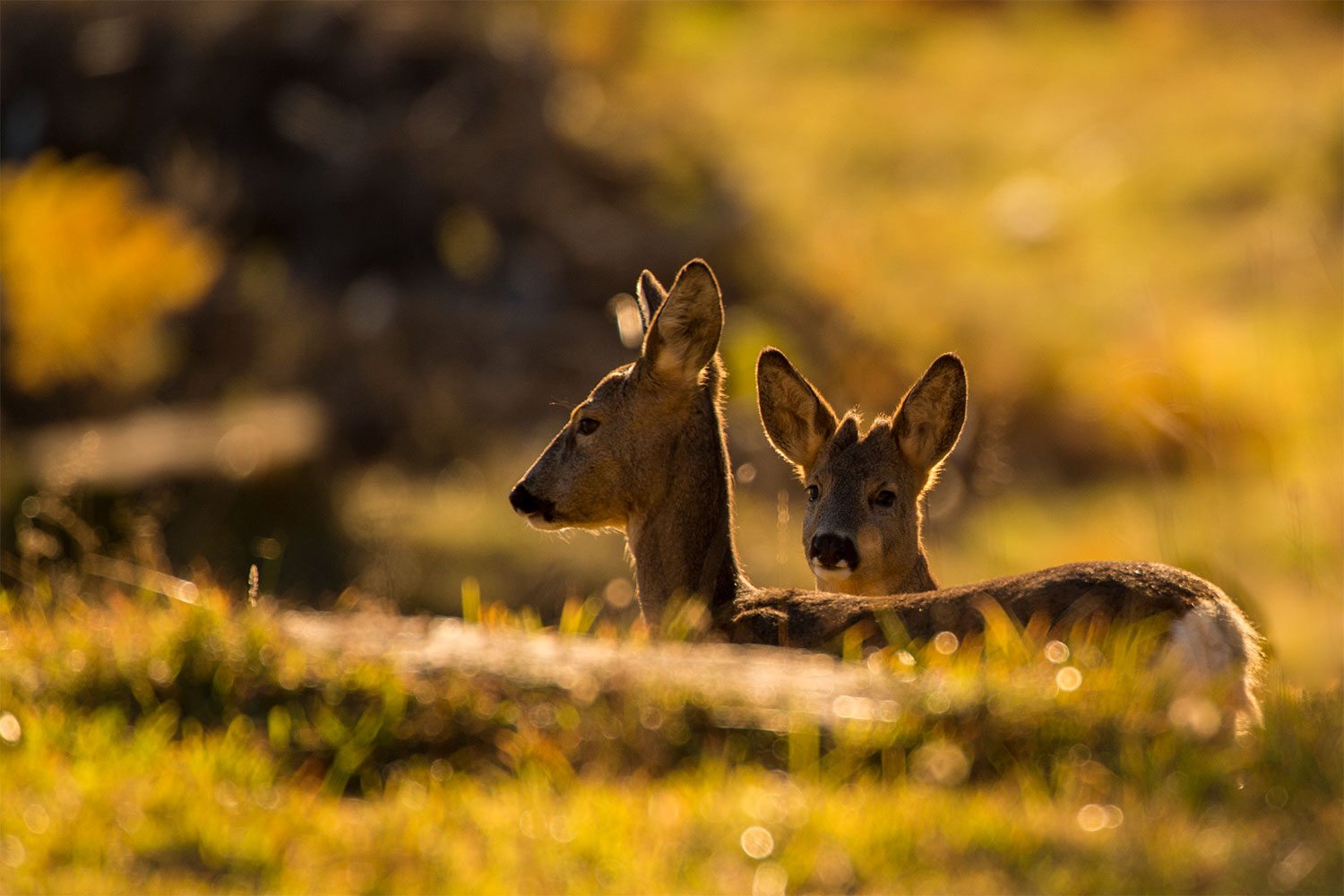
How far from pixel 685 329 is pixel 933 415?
4.17 feet

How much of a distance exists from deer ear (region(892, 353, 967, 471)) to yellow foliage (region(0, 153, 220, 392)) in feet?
74.1

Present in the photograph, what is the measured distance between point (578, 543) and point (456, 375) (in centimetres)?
757

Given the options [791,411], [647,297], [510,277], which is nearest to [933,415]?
[791,411]

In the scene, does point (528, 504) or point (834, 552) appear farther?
point (528, 504)

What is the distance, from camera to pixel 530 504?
7.49 m

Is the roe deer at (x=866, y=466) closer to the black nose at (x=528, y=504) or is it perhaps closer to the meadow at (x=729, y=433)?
the meadow at (x=729, y=433)

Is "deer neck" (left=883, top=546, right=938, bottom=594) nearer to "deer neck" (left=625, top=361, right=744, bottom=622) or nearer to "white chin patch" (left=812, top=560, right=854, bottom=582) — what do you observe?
"white chin patch" (left=812, top=560, right=854, bottom=582)

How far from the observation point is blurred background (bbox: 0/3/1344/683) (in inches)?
910

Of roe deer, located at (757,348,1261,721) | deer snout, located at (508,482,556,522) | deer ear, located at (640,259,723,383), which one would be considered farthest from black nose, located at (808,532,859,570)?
deer snout, located at (508,482,556,522)

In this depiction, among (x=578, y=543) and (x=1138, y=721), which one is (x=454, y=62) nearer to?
(x=578, y=543)

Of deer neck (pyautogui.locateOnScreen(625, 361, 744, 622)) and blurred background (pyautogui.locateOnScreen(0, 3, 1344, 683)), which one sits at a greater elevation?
blurred background (pyautogui.locateOnScreen(0, 3, 1344, 683))

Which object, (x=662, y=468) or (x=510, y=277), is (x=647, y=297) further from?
(x=510, y=277)

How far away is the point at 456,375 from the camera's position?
2880 centimetres

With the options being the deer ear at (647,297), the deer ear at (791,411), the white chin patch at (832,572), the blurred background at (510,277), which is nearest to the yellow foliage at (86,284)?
the blurred background at (510,277)
